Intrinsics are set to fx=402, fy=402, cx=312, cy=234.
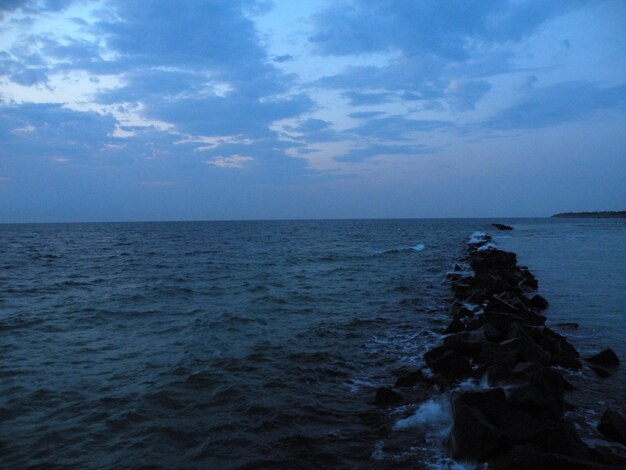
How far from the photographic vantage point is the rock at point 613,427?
573 cm

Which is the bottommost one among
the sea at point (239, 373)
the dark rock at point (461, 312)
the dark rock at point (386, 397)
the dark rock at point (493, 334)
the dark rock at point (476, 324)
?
the sea at point (239, 373)

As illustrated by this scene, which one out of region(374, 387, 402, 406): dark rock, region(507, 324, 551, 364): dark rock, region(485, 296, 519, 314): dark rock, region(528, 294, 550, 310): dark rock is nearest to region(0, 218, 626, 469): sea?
region(374, 387, 402, 406): dark rock

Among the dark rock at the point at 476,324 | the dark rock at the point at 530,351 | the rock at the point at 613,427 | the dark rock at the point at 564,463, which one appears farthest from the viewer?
the dark rock at the point at 476,324

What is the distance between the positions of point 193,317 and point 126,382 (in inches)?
227

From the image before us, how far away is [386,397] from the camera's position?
737 centimetres

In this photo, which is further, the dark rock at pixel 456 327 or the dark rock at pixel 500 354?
the dark rock at pixel 456 327

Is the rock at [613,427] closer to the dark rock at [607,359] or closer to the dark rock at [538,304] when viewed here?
the dark rock at [607,359]

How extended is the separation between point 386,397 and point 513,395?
2.19m

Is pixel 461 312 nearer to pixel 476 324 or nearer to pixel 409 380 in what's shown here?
pixel 476 324

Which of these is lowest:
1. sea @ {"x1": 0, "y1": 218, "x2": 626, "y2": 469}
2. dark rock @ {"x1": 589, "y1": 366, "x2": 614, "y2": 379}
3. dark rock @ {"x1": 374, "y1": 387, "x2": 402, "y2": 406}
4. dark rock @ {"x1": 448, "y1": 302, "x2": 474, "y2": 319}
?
sea @ {"x1": 0, "y1": 218, "x2": 626, "y2": 469}

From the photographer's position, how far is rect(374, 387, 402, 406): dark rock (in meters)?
7.30

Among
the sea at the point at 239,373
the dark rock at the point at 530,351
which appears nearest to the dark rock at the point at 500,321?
the dark rock at the point at 530,351

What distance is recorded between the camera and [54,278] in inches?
925

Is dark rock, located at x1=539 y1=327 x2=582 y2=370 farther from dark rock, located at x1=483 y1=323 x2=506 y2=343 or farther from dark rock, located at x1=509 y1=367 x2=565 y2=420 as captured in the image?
dark rock, located at x1=509 y1=367 x2=565 y2=420
